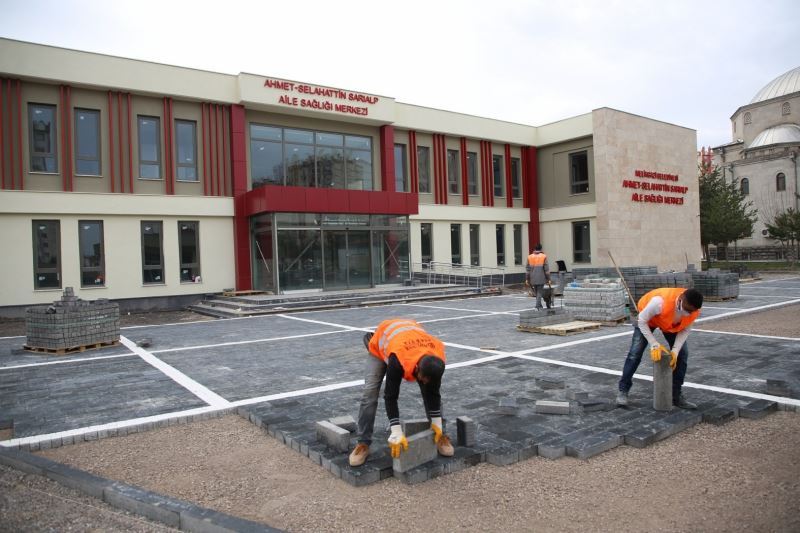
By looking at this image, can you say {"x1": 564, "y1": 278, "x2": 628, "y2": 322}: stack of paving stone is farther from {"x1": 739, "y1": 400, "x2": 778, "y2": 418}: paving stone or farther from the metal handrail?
the metal handrail

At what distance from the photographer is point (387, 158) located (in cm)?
2650

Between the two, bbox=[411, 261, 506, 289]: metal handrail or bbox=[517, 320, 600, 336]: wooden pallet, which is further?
bbox=[411, 261, 506, 289]: metal handrail

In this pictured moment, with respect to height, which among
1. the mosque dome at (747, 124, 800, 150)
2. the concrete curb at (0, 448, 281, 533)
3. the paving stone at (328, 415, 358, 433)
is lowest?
the concrete curb at (0, 448, 281, 533)

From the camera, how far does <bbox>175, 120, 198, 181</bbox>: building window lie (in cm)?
2186

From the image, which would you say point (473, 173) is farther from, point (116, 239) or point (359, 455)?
point (359, 455)

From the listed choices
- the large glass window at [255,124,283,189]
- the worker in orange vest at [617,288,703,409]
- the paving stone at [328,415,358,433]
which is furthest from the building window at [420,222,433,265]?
the paving stone at [328,415,358,433]

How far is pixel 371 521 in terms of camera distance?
399 centimetres

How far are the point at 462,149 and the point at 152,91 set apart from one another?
15.6m

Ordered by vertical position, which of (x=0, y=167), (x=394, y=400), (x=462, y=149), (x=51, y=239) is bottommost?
(x=394, y=400)

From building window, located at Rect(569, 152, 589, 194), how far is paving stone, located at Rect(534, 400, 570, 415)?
26250 mm

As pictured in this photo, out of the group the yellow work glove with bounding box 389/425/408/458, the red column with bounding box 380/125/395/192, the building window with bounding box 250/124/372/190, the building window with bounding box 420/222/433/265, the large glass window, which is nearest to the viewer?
the yellow work glove with bounding box 389/425/408/458

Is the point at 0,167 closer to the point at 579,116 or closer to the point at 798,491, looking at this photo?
the point at 798,491

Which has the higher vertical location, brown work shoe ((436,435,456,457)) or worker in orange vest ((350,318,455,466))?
worker in orange vest ((350,318,455,466))

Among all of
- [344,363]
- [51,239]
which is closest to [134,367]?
[344,363]
